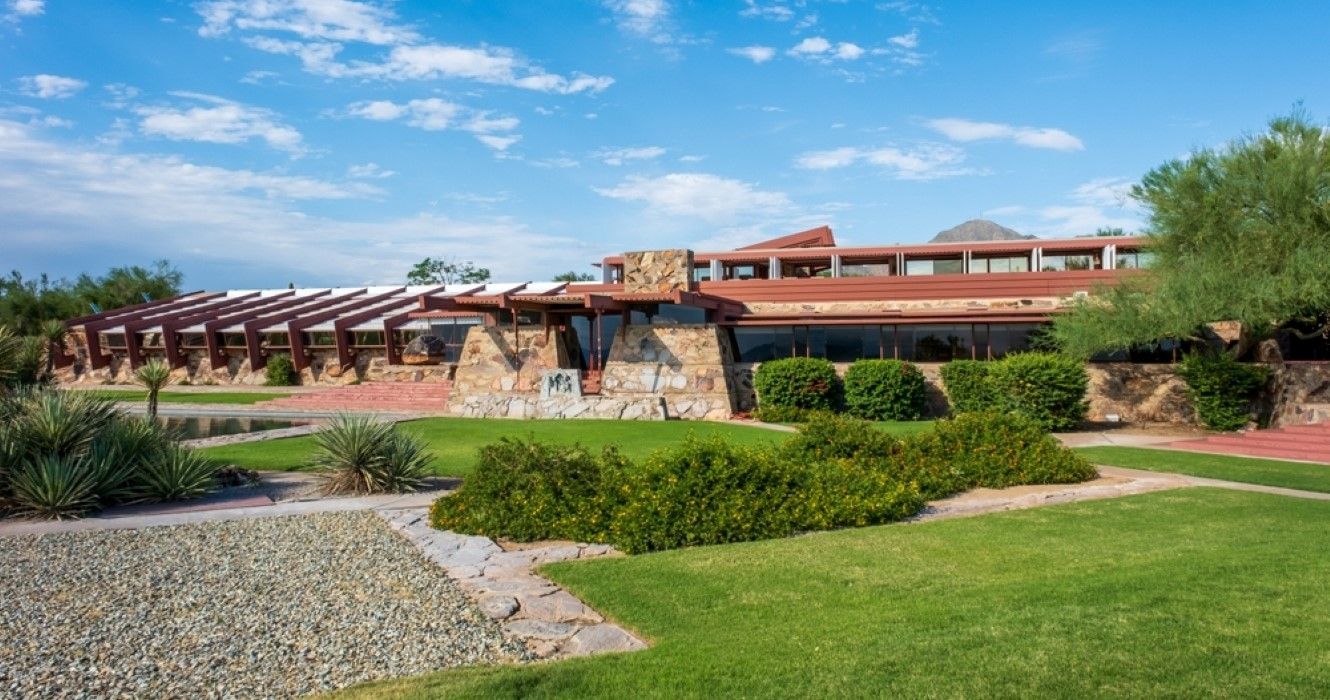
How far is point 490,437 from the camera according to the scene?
2009cm

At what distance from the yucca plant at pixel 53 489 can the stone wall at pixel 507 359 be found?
51.8 ft

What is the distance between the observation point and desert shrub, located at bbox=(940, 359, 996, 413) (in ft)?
78.3

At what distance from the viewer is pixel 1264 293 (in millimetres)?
19172

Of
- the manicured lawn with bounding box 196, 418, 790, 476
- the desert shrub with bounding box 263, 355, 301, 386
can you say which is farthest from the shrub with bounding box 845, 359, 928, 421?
the desert shrub with bounding box 263, 355, 301, 386

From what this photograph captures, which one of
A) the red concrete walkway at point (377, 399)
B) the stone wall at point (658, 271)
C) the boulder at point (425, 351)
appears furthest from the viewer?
the boulder at point (425, 351)

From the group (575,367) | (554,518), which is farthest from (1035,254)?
(554,518)

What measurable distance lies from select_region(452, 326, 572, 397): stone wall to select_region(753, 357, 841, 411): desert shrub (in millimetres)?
6478

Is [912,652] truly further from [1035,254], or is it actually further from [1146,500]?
[1035,254]

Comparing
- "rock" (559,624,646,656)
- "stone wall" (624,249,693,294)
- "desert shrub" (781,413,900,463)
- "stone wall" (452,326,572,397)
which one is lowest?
"rock" (559,624,646,656)

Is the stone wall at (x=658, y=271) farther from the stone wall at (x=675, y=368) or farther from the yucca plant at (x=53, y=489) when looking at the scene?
the yucca plant at (x=53, y=489)

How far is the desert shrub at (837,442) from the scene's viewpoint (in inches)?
521

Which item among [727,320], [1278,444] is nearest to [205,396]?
[727,320]

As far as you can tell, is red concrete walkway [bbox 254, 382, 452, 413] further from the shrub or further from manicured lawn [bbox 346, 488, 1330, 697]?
manicured lawn [bbox 346, 488, 1330, 697]

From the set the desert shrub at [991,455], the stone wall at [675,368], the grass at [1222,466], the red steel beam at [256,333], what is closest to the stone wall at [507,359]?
the stone wall at [675,368]
